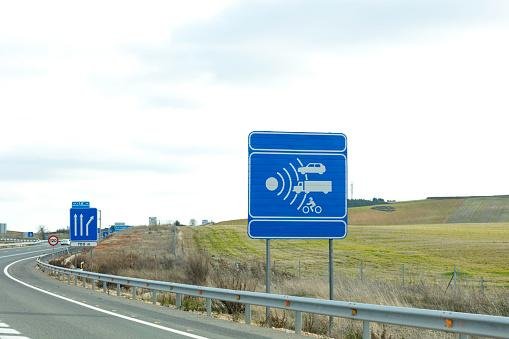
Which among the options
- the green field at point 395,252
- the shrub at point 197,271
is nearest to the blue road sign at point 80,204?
the green field at point 395,252

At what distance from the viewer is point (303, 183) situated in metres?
18.6

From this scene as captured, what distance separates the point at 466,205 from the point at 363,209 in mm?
17850

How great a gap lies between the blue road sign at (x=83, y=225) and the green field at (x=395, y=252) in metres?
10.1

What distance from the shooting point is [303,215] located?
18.6 metres

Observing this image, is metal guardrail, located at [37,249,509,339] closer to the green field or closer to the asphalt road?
the asphalt road

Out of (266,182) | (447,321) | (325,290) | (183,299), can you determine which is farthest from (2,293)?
(447,321)

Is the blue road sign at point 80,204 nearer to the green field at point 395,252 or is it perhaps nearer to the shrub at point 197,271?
Result: the green field at point 395,252

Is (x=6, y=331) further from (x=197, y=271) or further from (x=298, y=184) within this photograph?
(x=197, y=271)

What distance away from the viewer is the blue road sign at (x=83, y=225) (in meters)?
40.8

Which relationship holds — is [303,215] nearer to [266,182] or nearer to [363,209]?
[266,182]

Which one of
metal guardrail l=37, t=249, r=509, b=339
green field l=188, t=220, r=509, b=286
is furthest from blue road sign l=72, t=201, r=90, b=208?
metal guardrail l=37, t=249, r=509, b=339

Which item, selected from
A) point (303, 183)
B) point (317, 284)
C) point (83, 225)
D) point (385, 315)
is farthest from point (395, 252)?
point (385, 315)

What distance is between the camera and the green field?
146ft

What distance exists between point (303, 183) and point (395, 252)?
4429 cm
